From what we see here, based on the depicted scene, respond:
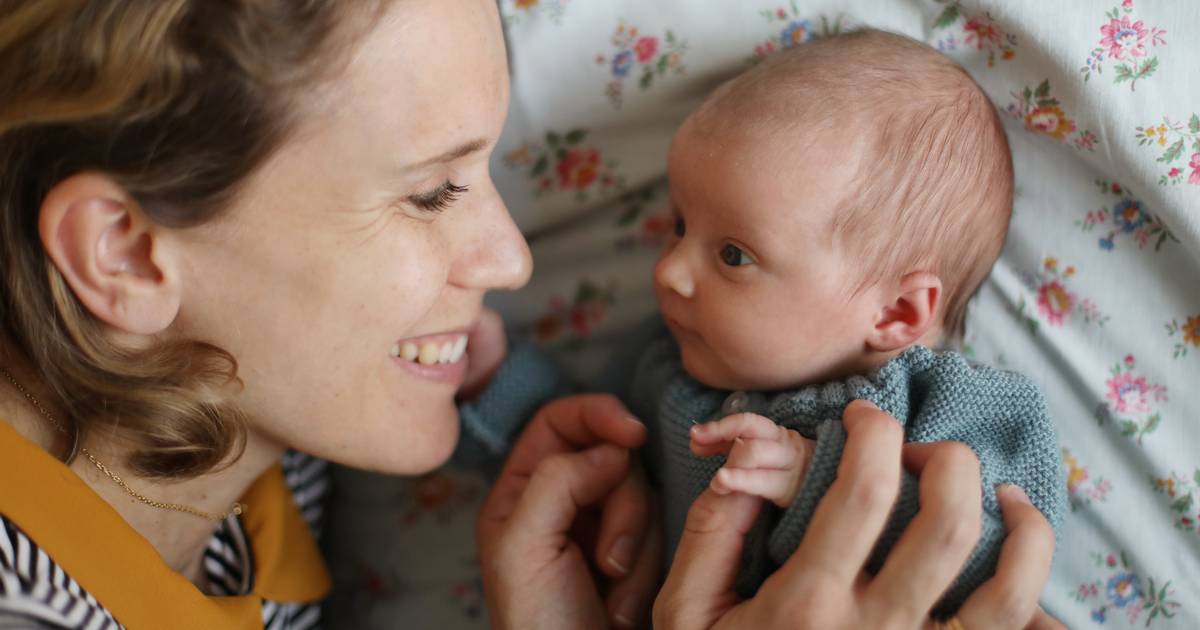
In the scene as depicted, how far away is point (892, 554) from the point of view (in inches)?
43.4

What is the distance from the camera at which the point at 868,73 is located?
1.33 meters

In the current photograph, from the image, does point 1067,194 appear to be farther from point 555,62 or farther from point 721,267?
point 555,62

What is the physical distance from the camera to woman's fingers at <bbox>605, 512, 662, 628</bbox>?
1477mm

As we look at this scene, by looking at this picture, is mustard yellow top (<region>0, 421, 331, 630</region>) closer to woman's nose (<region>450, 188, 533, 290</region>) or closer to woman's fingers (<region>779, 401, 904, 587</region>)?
woman's nose (<region>450, 188, 533, 290</region>)

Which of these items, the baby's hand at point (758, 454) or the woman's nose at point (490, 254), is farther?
the woman's nose at point (490, 254)

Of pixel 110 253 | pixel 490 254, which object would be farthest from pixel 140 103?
pixel 490 254

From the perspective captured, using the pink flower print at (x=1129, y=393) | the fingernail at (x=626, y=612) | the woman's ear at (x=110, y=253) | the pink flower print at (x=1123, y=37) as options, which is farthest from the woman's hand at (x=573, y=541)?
the pink flower print at (x=1123, y=37)

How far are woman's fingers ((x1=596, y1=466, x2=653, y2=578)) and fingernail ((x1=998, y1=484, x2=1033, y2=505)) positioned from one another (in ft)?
1.78

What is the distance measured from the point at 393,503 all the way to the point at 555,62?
863 millimetres

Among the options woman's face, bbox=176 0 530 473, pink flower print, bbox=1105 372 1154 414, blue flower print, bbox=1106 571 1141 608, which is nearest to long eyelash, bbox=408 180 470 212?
woman's face, bbox=176 0 530 473

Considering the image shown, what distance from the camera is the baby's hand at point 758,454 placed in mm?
1164

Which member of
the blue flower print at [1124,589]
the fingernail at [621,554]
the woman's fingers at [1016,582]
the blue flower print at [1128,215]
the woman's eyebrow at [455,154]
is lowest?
the blue flower print at [1124,589]

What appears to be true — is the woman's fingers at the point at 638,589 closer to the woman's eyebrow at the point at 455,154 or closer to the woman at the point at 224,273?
the woman at the point at 224,273

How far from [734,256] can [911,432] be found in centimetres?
33
